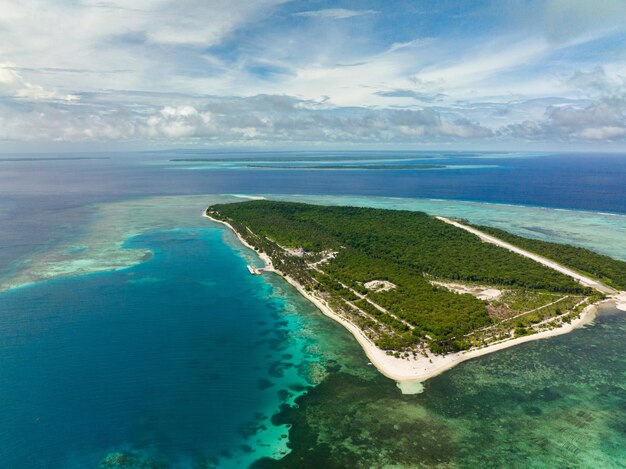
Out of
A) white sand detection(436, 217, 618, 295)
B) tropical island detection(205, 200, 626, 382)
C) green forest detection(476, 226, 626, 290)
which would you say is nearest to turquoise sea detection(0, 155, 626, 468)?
tropical island detection(205, 200, 626, 382)

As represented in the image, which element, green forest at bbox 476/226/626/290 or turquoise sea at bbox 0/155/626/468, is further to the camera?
green forest at bbox 476/226/626/290

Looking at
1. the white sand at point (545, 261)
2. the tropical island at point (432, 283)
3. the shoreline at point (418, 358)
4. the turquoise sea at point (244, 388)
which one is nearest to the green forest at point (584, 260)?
the tropical island at point (432, 283)

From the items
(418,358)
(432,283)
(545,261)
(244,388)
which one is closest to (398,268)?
(432,283)

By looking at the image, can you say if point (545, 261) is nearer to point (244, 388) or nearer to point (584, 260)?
point (584, 260)

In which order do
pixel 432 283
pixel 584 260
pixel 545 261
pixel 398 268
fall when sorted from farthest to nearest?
pixel 545 261 → pixel 584 260 → pixel 398 268 → pixel 432 283

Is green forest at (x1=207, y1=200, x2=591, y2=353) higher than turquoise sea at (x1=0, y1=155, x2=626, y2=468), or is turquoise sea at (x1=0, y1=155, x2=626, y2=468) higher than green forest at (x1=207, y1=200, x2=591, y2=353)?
green forest at (x1=207, y1=200, x2=591, y2=353)

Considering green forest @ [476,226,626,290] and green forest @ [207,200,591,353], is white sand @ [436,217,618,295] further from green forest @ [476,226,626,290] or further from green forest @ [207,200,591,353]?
green forest @ [207,200,591,353]

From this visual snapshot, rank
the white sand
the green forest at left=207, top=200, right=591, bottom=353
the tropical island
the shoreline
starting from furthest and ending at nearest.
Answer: the white sand → the green forest at left=207, top=200, right=591, bottom=353 → the tropical island → the shoreline
